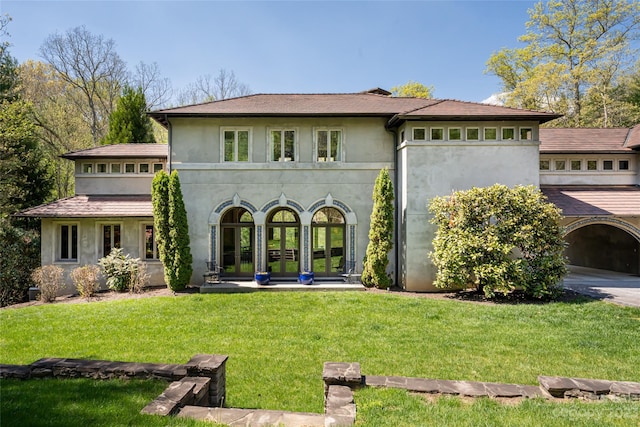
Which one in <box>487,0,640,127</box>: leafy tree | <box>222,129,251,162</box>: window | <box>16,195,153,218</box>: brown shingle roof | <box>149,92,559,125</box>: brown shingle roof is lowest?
<box>16,195,153,218</box>: brown shingle roof

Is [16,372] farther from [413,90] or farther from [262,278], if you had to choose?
[413,90]

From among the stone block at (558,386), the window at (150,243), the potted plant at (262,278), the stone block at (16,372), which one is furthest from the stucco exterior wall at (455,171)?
the stone block at (16,372)

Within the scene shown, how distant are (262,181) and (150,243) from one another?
5.76m

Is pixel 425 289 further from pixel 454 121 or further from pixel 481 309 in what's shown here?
pixel 454 121

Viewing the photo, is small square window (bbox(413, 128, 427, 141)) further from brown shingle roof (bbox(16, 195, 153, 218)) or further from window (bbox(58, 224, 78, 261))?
window (bbox(58, 224, 78, 261))

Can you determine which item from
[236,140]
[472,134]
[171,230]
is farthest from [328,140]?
[171,230]

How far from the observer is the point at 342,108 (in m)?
15.3

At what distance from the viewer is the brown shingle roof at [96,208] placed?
1480cm

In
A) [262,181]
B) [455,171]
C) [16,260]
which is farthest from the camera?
[16,260]

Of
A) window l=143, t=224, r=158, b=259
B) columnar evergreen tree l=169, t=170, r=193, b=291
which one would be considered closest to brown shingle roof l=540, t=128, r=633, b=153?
columnar evergreen tree l=169, t=170, r=193, b=291

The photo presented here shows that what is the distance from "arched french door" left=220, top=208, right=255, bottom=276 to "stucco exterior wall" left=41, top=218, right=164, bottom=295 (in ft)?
9.35

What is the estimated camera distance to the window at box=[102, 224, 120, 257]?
50.8 feet

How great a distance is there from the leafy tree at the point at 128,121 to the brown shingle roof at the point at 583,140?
24.0 m

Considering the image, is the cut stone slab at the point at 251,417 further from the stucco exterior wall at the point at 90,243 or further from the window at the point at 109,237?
the window at the point at 109,237
